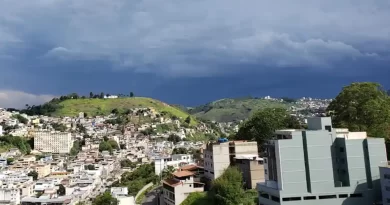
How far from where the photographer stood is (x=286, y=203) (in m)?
23.1

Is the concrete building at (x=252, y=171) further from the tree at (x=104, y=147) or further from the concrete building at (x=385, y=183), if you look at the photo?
the tree at (x=104, y=147)

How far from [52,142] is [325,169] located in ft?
233

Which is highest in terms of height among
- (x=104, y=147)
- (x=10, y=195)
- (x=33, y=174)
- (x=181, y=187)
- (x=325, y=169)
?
(x=104, y=147)

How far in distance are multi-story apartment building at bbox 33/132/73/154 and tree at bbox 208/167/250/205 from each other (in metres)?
64.5

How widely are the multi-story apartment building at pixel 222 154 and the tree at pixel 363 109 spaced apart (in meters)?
7.45

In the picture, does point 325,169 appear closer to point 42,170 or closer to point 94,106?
point 42,170

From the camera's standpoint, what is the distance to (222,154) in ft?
96.8

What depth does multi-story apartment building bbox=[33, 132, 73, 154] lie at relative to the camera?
84.1 metres

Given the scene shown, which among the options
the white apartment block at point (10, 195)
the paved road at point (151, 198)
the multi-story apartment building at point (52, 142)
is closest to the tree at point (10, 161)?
the multi-story apartment building at point (52, 142)

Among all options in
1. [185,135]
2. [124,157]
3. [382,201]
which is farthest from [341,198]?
[185,135]

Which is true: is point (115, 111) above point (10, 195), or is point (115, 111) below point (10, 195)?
above

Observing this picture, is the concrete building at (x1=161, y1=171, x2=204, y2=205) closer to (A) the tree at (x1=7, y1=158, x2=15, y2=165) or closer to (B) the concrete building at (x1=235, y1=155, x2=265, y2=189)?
(B) the concrete building at (x1=235, y1=155, x2=265, y2=189)

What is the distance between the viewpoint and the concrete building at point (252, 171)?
28.0 meters

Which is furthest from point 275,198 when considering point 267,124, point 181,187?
point 267,124
